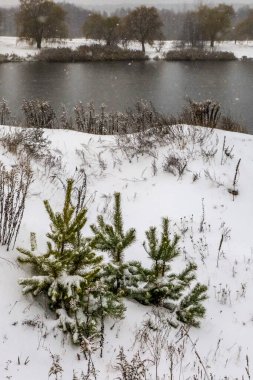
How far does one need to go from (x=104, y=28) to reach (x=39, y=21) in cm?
920

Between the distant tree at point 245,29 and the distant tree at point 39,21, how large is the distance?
31.6 m

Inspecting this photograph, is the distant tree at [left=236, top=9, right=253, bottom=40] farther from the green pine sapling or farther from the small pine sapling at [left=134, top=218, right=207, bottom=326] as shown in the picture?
the green pine sapling

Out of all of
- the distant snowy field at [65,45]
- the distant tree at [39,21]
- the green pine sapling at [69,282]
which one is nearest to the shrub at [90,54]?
the distant snowy field at [65,45]

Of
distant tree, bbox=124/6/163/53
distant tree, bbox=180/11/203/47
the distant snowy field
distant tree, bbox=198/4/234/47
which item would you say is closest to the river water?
the distant snowy field

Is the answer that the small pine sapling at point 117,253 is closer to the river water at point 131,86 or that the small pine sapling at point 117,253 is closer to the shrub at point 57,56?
the river water at point 131,86

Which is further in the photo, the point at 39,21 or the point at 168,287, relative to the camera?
the point at 39,21

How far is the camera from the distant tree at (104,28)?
57.0m

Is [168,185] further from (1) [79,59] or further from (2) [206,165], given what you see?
(1) [79,59]

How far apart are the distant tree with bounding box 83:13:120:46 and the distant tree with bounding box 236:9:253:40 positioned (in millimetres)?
23970

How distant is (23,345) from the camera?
11.5ft

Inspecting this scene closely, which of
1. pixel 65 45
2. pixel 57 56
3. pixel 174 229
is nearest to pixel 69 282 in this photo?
pixel 174 229

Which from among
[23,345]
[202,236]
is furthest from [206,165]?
[23,345]

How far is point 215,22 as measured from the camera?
6103cm

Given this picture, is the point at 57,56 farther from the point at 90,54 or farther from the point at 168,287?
the point at 168,287
